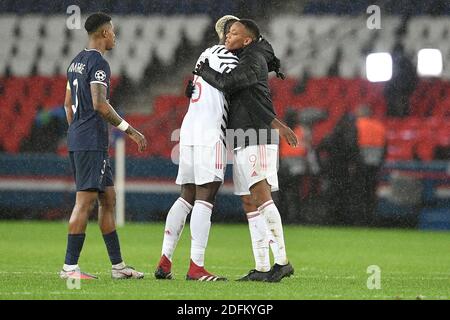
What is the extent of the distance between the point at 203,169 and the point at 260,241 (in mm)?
728

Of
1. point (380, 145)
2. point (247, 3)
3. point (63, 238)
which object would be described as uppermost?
point (247, 3)

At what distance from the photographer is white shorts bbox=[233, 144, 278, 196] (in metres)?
8.16

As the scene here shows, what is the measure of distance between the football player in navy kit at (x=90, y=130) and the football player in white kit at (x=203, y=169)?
457mm

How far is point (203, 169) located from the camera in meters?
8.23

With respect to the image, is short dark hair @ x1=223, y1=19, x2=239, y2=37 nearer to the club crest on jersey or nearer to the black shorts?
the club crest on jersey

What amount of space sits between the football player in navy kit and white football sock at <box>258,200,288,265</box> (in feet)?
3.43

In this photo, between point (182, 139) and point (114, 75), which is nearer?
point (182, 139)

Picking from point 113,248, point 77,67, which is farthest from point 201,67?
point 113,248

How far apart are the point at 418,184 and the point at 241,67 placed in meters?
8.27

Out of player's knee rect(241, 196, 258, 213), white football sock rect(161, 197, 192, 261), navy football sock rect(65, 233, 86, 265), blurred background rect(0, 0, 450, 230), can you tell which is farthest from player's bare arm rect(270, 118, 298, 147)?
blurred background rect(0, 0, 450, 230)

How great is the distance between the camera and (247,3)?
19.5 meters

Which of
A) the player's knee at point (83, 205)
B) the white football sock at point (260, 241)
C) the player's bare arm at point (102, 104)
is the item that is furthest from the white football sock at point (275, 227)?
the player's knee at point (83, 205)
